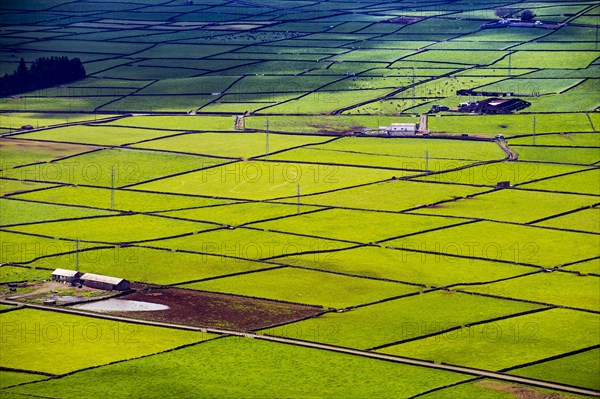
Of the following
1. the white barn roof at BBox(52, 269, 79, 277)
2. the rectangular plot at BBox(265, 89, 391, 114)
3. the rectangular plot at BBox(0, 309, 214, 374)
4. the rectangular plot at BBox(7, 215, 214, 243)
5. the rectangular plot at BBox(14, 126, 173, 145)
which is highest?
the rectangular plot at BBox(265, 89, 391, 114)

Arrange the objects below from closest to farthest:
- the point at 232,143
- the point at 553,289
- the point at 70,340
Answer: the point at 70,340 → the point at 553,289 → the point at 232,143

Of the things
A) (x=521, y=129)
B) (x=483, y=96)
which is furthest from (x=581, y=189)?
(x=483, y=96)

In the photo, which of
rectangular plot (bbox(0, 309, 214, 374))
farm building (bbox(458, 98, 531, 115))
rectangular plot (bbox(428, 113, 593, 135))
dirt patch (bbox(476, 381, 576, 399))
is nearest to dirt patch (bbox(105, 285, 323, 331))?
rectangular plot (bbox(0, 309, 214, 374))

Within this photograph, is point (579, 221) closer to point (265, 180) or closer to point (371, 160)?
point (371, 160)

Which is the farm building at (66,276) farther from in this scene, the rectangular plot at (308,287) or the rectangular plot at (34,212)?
the rectangular plot at (34,212)

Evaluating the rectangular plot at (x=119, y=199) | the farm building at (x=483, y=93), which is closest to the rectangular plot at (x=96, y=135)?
the rectangular plot at (x=119, y=199)

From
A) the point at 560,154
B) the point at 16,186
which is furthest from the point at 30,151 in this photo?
the point at 560,154

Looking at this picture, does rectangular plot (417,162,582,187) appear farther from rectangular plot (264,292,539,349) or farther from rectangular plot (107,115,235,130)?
rectangular plot (264,292,539,349)
